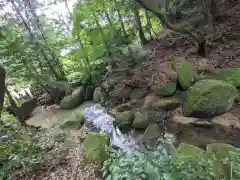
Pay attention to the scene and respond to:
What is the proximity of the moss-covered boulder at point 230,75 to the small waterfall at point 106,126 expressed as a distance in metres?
2.81

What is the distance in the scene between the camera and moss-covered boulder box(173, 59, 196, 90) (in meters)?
5.88

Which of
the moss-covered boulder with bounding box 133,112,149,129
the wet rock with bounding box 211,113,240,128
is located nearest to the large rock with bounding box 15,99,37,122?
the moss-covered boulder with bounding box 133,112,149,129

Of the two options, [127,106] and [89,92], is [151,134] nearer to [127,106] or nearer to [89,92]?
[127,106]

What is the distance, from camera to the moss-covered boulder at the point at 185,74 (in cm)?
588

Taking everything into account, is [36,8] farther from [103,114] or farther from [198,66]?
[198,66]

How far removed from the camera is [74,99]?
930 cm

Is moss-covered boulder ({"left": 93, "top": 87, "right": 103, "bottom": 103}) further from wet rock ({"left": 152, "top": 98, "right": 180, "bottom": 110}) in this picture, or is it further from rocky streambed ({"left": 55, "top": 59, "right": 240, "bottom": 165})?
wet rock ({"left": 152, "top": 98, "right": 180, "bottom": 110})

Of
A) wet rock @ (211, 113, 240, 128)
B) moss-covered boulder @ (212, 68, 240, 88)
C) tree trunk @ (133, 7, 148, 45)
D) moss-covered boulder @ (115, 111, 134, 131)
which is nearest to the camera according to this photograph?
wet rock @ (211, 113, 240, 128)

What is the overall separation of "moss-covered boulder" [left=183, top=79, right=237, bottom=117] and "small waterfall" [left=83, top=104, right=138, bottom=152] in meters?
1.72

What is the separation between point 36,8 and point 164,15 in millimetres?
7127

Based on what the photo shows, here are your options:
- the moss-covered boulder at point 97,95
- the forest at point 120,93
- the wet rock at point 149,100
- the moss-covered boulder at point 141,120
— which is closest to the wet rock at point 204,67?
the forest at point 120,93

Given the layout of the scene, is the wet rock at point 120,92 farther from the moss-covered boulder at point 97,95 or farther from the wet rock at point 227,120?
the wet rock at point 227,120

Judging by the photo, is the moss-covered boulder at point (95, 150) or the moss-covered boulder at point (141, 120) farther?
the moss-covered boulder at point (141, 120)

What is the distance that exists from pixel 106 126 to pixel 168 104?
7.22 ft
